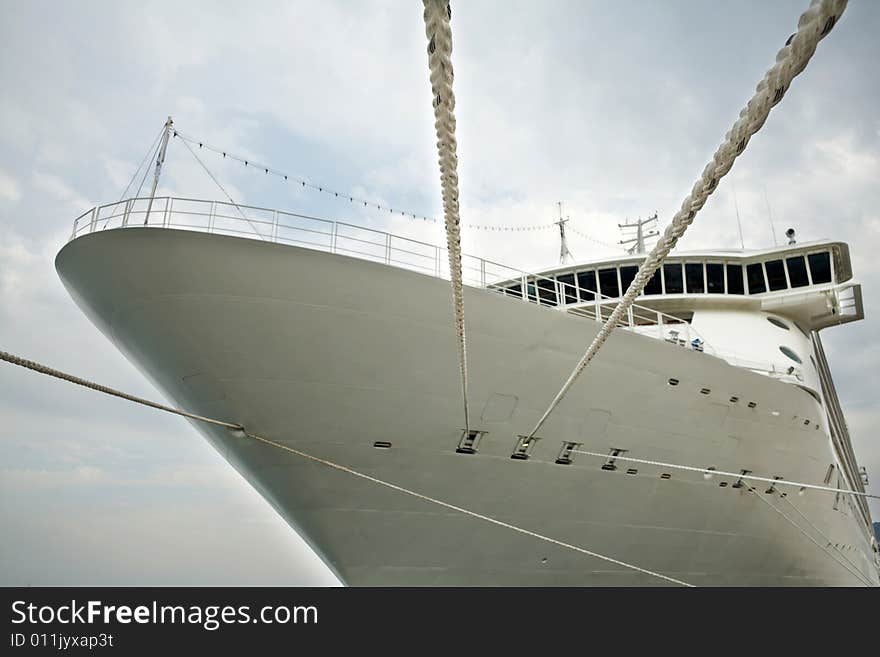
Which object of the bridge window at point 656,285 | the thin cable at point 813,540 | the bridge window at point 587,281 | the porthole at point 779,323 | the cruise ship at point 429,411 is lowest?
the thin cable at point 813,540

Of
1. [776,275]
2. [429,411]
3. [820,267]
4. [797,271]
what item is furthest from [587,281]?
[429,411]

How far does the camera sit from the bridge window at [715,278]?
1218 cm

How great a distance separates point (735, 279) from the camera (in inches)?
489

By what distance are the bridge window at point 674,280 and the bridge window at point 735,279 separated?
3.69 feet

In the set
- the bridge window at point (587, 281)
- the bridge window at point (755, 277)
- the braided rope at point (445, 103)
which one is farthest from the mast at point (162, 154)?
the bridge window at point (755, 277)

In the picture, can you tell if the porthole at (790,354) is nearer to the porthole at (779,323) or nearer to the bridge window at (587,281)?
the porthole at (779,323)

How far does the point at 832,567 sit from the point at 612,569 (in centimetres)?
685

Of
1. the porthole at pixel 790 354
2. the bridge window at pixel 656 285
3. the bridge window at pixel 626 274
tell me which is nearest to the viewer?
the porthole at pixel 790 354

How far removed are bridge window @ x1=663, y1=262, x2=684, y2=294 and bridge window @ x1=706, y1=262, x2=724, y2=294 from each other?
1.95ft

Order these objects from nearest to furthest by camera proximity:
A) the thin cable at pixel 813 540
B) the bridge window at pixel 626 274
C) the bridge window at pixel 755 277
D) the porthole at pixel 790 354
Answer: the thin cable at pixel 813 540 → the porthole at pixel 790 354 → the bridge window at pixel 626 274 → the bridge window at pixel 755 277

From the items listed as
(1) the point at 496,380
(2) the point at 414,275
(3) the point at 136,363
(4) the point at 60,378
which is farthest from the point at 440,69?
(3) the point at 136,363

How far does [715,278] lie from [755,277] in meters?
1.04

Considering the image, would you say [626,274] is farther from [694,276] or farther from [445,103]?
[445,103]
